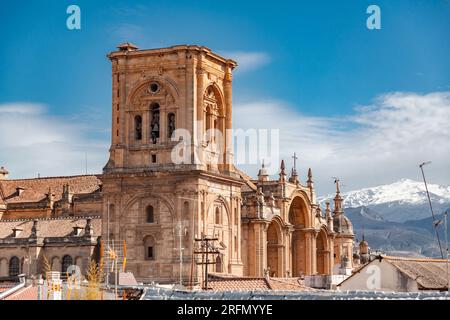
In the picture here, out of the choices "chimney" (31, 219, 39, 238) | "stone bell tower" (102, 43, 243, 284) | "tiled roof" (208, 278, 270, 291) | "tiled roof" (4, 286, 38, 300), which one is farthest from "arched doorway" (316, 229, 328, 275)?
"tiled roof" (4, 286, 38, 300)

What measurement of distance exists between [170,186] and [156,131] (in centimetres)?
499

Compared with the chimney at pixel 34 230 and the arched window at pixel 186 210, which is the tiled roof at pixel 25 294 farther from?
the chimney at pixel 34 230

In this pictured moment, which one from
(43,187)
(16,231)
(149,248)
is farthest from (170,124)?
(43,187)

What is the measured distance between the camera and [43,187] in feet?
389

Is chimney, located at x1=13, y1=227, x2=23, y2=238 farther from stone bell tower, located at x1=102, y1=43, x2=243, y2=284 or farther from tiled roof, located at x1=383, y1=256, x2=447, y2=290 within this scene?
tiled roof, located at x1=383, y1=256, x2=447, y2=290

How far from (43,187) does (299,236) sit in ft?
95.8

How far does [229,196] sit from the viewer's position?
9050 cm

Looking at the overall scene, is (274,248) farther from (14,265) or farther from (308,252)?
(14,265)

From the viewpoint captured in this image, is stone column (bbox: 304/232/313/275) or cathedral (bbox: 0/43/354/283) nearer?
cathedral (bbox: 0/43/354/283)

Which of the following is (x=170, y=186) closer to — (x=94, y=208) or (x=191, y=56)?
(x=191, y=56)

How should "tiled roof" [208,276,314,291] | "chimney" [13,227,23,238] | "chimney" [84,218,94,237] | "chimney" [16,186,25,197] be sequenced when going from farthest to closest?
"chimney" [16,186,25,197], "chimney" [13,227,23,238], "chimney" [84,218,94,237], "tiled roof" [208,276,314,291]

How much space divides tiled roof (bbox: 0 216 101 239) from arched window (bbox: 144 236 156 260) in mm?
16778

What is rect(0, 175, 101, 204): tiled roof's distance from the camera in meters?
116
